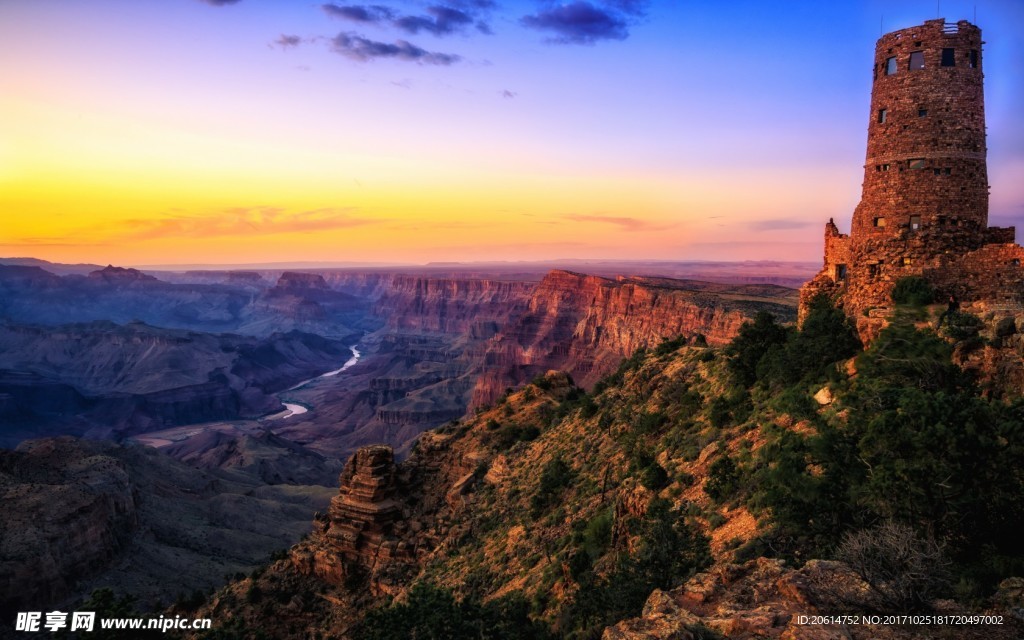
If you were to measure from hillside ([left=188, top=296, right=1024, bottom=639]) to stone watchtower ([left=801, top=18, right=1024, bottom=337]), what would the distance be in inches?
73.3

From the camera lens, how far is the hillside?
30.6ft

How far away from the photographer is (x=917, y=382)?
46.8 ft

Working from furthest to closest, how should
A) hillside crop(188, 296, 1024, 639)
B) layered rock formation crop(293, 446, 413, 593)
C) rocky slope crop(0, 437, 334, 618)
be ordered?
rocky slope crop(0, 437, 334, 618)
layered rock formation crop(293, 446, 413, 593)
hillside crop(188, 296, 1024, 639)

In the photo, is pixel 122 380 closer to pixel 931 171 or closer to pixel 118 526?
pixel 118 526

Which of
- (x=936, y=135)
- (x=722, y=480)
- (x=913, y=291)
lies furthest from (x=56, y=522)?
(x=936, y=135)

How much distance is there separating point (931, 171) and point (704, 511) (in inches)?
484

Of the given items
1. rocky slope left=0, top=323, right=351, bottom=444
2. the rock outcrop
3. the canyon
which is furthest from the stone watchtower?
rocky slope left=0, top=323, right=351, bottom=444

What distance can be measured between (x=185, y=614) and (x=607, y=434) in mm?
23361

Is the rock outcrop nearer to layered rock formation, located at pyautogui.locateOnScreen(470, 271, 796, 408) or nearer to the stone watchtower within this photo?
the stone watchtower

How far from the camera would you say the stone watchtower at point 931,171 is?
17.5m

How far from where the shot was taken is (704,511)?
15.7 metres

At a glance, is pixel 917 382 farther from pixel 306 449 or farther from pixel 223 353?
pixel 223 353

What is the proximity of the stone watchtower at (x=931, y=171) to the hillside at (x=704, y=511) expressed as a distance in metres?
1.86

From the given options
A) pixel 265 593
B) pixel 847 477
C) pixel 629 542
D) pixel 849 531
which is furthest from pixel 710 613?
pixel 265 593
